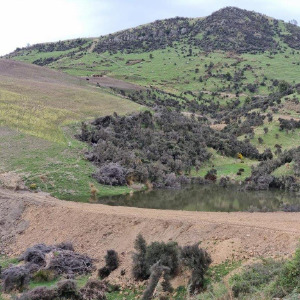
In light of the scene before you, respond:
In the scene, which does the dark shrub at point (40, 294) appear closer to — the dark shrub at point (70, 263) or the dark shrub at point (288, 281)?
the dark shrub at point (70, 263)

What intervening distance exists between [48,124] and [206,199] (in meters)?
22.3

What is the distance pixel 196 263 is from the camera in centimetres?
1366

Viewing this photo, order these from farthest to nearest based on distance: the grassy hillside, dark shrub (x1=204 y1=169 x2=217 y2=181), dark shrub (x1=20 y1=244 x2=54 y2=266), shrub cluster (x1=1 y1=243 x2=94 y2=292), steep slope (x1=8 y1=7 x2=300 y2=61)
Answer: steep slope (x1=8 y1=7 x2=300 y2=61) < dark shrub (x1=204 y1=169 x2=217 y2=181) < the grassy hillside < dark shrub (x1=20 y1=244 x2=54 y2=266) < shrub cluster (x1=1 y1=243 x2=94 y2=292)

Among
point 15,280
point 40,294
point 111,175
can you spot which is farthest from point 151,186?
point 40,294

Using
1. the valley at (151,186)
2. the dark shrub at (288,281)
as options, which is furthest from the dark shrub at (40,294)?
the dark shrub at (288,281)

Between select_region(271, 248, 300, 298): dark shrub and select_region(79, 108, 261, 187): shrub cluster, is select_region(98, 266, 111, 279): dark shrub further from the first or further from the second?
select_region(79, 108, 261, 187): shrub cluster

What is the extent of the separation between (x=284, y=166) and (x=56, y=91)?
3792 centimetres

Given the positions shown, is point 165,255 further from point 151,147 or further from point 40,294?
point 151,147

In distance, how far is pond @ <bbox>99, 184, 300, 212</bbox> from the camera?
27.2m

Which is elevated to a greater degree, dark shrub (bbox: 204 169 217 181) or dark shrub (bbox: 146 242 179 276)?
dark shrub (bbox: 146 242 179 276)

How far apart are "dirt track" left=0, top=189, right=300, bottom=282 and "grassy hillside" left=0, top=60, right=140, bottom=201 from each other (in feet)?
17.3

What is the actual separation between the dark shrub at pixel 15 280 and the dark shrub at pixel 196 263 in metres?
6.27

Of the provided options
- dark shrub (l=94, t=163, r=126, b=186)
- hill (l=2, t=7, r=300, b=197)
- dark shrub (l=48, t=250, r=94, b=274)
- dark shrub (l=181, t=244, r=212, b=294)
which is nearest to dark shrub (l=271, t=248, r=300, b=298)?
dark shrub (l=181, t=244, r=212, b=294)

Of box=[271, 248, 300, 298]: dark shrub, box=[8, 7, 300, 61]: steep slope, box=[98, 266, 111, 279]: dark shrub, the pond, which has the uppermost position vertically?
box=[8, 7, 300, 61]: steep slope
